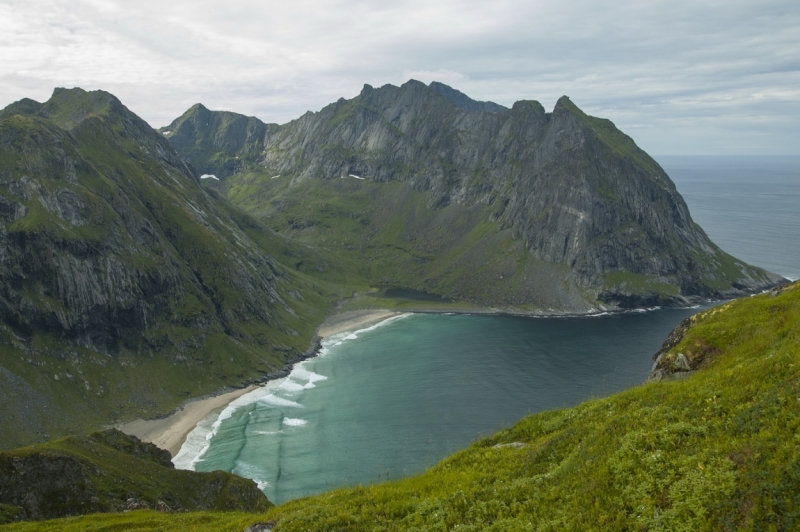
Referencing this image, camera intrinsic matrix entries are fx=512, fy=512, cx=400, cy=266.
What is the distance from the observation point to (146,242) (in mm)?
148750

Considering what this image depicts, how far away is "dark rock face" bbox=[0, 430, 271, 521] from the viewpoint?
50.3 m

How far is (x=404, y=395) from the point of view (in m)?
117

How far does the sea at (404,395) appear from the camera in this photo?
3487 inches

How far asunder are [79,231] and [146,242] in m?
18.8

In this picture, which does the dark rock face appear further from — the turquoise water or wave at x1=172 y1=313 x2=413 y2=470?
wave at x1=172 y1=313 x2=413 y2=470

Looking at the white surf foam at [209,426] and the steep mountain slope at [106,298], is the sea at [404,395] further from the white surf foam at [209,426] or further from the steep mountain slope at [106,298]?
the steep mountain slope at [106,298]

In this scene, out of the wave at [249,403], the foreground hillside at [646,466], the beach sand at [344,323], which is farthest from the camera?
the beach sand at [344,323]

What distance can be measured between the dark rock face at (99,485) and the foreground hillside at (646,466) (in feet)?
105

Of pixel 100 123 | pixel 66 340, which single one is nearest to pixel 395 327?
pixel 66 340

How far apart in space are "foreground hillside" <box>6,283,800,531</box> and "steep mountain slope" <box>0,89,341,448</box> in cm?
9870

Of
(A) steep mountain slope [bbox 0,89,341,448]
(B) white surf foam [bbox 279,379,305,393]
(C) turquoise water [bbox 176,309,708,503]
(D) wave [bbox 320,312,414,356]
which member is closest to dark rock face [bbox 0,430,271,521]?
(C) turquoise water [bbox 176,309,708,503]

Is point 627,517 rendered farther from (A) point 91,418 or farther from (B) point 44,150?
(B) point 44,150

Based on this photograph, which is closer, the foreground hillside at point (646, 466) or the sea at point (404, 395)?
the foreground hillside at point (646, 466)

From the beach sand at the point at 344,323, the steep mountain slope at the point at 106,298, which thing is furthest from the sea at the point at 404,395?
the steep mountain slope at the point at 106,298
